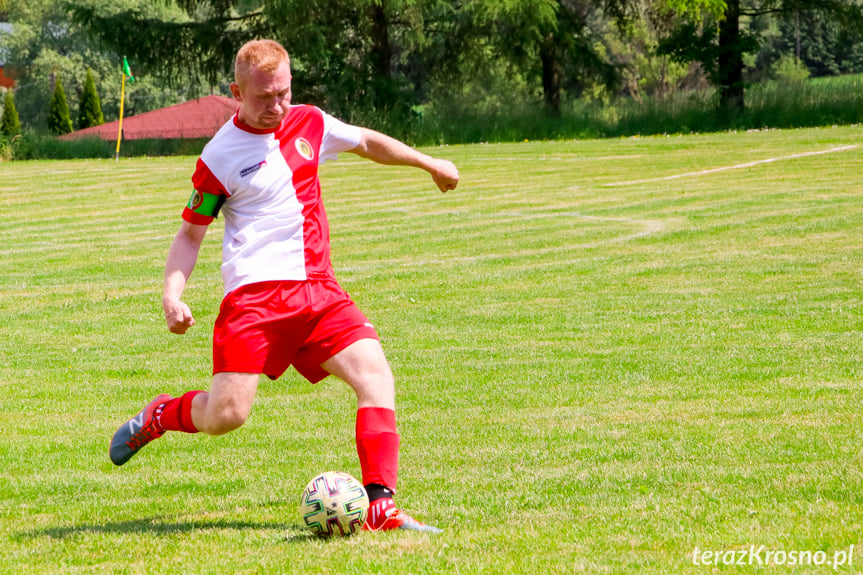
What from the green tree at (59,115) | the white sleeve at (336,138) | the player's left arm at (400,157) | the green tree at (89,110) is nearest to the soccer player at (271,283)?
the white sleeve at (336,138)

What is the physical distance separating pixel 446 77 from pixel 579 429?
41630mm

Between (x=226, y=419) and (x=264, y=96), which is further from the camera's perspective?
(x=226, y=419)

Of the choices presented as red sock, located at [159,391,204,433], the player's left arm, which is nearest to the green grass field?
red sock, located at [159,391,204,433]

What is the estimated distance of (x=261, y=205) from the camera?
4.76 meters

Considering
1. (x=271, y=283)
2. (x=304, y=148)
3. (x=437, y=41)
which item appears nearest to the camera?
(x=271, y=283)

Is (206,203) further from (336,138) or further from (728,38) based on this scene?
(728,38)

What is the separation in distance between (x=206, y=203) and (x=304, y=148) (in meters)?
0.49

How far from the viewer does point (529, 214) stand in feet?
58.9

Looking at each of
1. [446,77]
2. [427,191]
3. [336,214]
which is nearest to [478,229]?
[336,214]

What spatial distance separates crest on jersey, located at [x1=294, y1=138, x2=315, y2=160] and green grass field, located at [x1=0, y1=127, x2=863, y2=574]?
5.17 feet

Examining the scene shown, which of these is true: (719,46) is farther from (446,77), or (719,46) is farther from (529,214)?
(529,214)

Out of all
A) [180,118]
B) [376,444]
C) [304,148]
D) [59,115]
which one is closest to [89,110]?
[59,115]

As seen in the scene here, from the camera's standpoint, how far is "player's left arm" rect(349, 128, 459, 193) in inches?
204

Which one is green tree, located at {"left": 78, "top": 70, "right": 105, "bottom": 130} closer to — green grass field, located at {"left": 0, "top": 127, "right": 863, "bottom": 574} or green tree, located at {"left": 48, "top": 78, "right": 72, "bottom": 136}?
green tree, located at {"left": 48, "top": 78, "right": 72, "bottom": 136}
